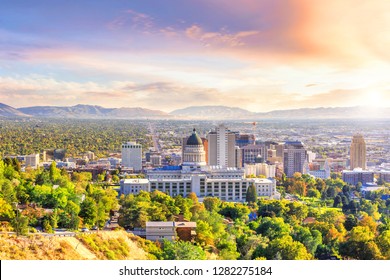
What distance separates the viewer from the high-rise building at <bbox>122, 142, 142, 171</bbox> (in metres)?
6.79

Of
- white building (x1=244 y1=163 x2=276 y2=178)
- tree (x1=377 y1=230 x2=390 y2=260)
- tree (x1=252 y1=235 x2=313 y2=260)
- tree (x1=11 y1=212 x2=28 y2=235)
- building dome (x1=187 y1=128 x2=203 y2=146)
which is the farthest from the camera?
white building (x1=244 y1=163 x2=276 y2=178)

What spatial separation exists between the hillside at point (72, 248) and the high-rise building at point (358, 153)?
13.4ft

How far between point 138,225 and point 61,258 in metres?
1.14

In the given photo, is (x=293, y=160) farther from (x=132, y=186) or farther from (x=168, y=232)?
(x=168, y=232)

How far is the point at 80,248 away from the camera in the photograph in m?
4.29

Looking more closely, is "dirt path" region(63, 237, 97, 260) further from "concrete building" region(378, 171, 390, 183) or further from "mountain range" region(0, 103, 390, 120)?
"concrete building" region(378, 171, 390, 183)

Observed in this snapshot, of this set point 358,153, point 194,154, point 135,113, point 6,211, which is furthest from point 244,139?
point 6,211

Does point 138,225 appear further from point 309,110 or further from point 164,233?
point 309,110

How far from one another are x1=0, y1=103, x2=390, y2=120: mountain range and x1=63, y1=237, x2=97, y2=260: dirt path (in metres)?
1.46

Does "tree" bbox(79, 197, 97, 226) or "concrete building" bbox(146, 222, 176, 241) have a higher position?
"tree" bbox(79, 197, 97, 226)

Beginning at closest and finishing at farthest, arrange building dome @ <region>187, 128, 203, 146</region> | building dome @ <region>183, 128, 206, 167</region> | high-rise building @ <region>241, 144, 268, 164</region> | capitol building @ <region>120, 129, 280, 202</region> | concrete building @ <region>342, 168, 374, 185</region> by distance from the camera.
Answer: building dome @ <region>187, 128, 203, 146</region>, building dome @ <region>183, 128, 206, 167</region>, capitol building @ <region>120, 129, 280, 202</region>, concrete building @ <region>342, 168, 374, 185</region>, high-rise building @ <region>241, 144, 268, 164</region>

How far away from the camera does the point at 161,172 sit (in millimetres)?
8602

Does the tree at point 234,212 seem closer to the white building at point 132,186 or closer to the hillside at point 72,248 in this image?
the white building at point 132,186

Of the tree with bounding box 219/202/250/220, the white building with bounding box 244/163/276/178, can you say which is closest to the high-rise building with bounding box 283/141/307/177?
the white building with bounding box 244/163/276/178
